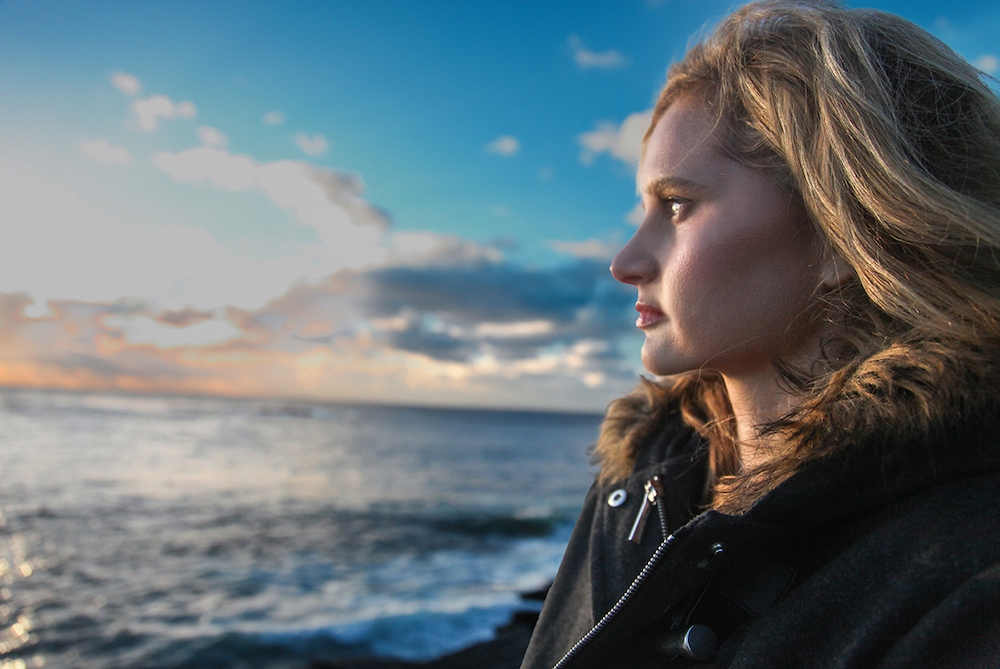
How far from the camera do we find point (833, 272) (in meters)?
1.48

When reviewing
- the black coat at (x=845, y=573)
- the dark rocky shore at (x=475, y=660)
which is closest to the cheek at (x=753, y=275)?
the black coat at (x=845, y=573)

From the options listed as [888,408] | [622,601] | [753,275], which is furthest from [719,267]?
[622,601]

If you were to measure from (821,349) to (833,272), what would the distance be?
0.68 ft

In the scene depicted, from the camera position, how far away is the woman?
1.16 m

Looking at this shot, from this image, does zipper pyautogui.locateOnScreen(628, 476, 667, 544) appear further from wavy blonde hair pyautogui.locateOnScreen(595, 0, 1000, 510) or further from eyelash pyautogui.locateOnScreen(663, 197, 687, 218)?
eyelash pyautogui.locateOnScreen(663, 197, 687, 218)

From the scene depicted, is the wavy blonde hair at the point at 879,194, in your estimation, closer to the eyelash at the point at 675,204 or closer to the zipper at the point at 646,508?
the eyelash at the point at 675,204

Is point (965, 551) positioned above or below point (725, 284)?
below

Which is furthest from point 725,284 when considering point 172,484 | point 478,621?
point 172,484

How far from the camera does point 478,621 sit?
7.97 metres

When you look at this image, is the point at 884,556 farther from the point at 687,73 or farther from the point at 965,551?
the point at 687,73

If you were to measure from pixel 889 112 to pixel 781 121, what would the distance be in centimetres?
25

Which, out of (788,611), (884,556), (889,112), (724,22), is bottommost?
(788,611)

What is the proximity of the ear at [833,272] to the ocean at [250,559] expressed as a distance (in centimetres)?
694

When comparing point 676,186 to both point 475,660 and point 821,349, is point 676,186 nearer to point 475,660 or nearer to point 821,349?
point 821,349
